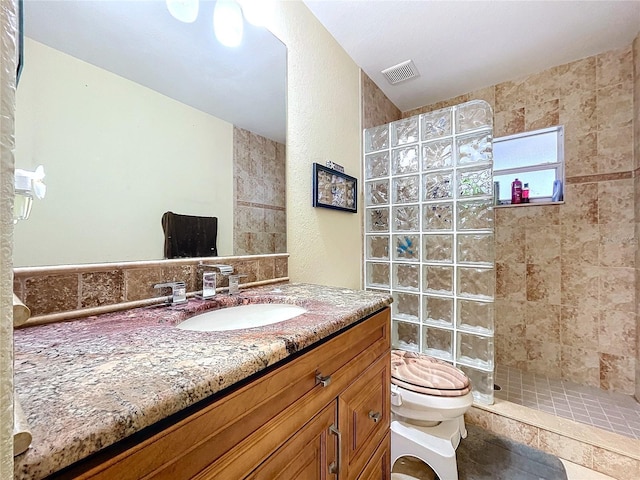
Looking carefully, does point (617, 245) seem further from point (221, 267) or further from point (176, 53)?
point (176, 53)

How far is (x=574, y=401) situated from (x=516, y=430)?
1.78 ft

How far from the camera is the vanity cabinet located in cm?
34

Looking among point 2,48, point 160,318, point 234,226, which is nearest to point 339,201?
point 234,226

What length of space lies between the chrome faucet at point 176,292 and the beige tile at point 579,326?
241 centimetres

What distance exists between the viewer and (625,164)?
173 centimetres

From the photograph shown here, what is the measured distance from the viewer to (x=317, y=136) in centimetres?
150

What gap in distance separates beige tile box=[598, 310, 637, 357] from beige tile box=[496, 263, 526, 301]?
0.44 metres

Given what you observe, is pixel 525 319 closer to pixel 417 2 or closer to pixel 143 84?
pixel 417 2

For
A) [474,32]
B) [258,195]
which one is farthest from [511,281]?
[258,195]

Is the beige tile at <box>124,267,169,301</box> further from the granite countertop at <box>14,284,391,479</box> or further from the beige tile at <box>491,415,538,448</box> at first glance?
the beige tile at <box>491,415,538,448</box>

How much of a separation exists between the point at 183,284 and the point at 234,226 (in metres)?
0.34

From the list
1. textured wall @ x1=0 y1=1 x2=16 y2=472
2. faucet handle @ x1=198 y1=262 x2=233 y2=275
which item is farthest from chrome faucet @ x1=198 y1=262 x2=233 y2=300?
textured wall @ x1=0 y1=1 x2=16 y2=472

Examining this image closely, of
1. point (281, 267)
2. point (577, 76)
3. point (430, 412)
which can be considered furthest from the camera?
point (577, 76)

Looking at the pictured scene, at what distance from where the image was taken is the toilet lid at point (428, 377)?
1.14 meters
